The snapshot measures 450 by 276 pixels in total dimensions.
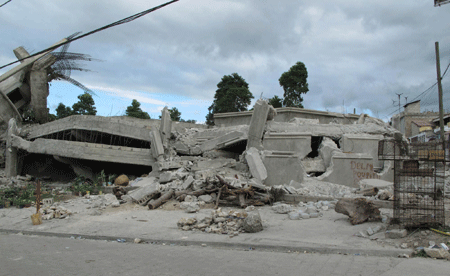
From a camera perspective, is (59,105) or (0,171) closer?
(0,171)

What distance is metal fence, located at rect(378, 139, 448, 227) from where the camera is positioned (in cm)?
577

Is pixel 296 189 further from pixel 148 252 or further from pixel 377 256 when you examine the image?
pixel 148 252

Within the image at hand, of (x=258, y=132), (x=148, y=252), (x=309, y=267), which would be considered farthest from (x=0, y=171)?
(x=309, y=267)

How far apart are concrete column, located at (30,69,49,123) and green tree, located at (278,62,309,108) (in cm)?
1804

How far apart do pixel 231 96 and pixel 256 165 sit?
19.1m

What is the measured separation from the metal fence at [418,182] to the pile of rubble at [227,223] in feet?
9.00

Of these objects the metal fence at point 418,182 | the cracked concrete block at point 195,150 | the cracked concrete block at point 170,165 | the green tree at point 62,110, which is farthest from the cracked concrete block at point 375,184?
the green tree at point 62,110

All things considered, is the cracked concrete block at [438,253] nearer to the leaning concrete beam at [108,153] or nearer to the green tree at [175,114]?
the leaning concrete beam at [108,153]

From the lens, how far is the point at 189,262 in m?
5.21

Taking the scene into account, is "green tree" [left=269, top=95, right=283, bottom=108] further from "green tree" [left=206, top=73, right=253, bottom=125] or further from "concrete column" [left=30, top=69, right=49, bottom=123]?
"concrete column" [left=30, top=69, right=49, bottom=123]

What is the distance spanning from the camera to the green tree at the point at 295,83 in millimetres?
27467

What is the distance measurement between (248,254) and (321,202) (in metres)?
3.97

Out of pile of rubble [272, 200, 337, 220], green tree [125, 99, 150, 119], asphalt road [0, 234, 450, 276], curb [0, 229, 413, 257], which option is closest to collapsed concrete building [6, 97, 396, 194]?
pile of rubble [272, 200, 337, 220]

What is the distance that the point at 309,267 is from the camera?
4812 millimetres
